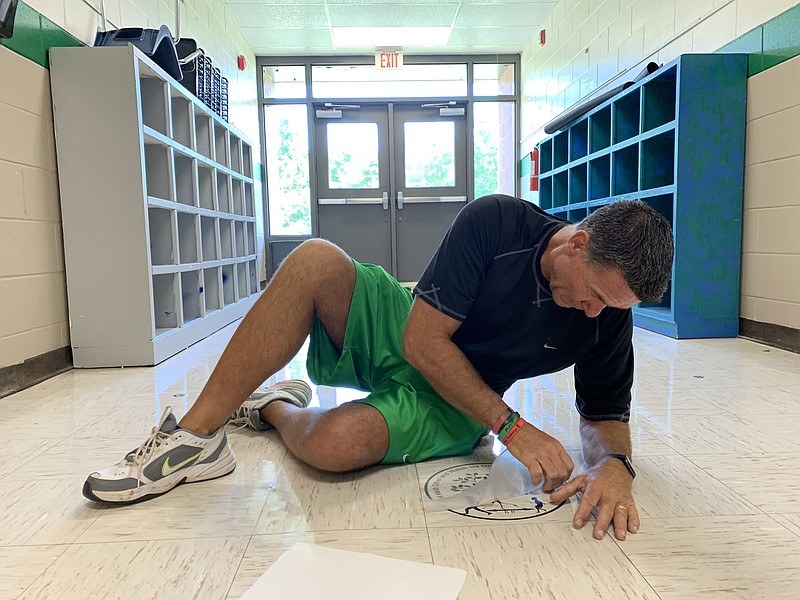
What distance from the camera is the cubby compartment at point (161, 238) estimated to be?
9.36 ft

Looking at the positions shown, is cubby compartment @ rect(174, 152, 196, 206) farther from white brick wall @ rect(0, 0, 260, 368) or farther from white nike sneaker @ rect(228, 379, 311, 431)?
white nike sneaker @ rect(228, 379, 311, 431)

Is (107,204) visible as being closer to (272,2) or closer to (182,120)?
(182,120)

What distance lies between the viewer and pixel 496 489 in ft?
3.83

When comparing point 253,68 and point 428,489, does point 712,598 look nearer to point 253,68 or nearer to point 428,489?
point 428,489

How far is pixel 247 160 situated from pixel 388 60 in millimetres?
2311

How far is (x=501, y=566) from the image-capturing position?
90cm

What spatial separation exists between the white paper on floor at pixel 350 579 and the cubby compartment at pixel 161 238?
7.35ft

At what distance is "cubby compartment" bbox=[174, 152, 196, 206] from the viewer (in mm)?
3252

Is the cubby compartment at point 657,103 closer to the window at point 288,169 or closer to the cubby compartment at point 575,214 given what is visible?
the cubby compartment at point 575,214

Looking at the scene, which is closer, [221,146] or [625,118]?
[625,118]

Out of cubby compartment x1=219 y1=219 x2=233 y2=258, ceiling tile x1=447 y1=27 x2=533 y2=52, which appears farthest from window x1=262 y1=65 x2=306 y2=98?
cubby compartment x1=219 y1=219 x2=233 y2=258

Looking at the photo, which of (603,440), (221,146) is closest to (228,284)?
(221,146)

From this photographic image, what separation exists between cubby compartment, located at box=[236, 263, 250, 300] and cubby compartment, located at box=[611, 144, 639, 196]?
2702 millimetres

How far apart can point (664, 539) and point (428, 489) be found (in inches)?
17.5
